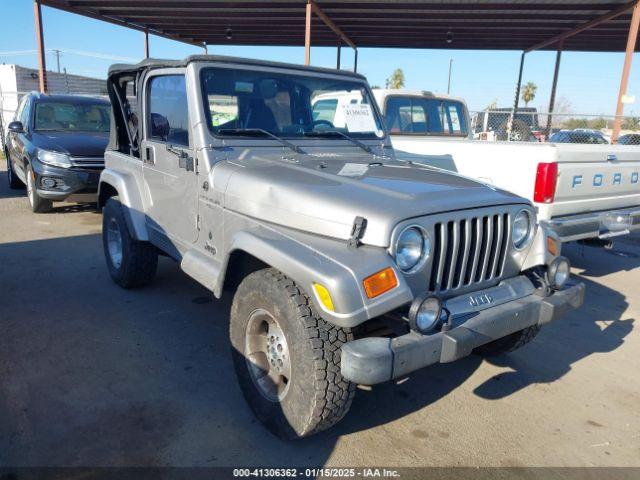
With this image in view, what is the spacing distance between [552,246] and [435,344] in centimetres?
127

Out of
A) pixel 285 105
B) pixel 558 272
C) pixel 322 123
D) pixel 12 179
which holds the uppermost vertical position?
pixel 285 105

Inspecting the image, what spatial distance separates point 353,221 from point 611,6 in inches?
533

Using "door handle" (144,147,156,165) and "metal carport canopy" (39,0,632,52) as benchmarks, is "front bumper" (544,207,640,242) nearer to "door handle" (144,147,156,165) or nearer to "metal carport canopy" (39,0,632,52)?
"door handle" (144,147,156,165)

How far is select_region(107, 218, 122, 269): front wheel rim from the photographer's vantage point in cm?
496

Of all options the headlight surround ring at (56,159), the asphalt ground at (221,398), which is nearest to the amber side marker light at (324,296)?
the asphalt ground at (221,398)

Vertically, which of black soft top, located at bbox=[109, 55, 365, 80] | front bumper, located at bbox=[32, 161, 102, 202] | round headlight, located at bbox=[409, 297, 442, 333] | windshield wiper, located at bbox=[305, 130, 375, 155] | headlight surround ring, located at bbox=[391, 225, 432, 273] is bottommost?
front bumper, located at bbox=[32, 161, 102, 202]

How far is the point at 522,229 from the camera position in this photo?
3.05 meters

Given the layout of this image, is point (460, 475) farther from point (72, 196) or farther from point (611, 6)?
point (611, 6)

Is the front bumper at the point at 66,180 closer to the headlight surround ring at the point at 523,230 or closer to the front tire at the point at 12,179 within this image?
the front tire at the point at 12,179

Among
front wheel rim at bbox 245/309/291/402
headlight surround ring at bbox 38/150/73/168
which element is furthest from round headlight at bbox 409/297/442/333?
headlight surround ring at bbox 38/150/73/168

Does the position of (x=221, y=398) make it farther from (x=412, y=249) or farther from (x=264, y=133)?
(x=264, y=133)

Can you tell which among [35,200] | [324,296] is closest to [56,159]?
[35,200]

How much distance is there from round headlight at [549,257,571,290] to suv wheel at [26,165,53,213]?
7.51 m

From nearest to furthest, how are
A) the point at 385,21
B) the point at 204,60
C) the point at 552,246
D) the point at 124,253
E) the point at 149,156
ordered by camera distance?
the point at 552,246 → the point at 204,60 → the point at 149,156 → the point at 124,253 → the point at 385,21
